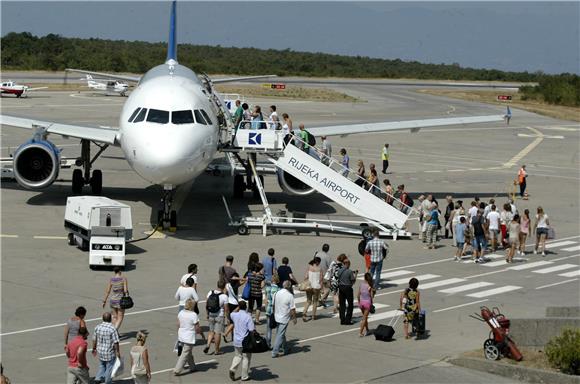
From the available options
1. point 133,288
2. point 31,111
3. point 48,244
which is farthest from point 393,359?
point 31,111

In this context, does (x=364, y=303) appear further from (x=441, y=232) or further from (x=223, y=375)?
(x=441, y=232)

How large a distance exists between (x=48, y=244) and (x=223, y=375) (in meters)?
14.3

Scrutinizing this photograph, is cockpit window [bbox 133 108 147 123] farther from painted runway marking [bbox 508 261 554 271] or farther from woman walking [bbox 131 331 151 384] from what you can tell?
woman walking [bbox 131 331 151 384]

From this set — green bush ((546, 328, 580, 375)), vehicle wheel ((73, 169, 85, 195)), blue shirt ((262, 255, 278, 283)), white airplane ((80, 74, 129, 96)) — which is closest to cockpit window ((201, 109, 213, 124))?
→ vehicle wheel ((73, 169, 85, 195))

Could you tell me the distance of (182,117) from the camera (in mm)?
34125

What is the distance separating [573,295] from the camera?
2892 centimetres

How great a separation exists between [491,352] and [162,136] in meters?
15.3

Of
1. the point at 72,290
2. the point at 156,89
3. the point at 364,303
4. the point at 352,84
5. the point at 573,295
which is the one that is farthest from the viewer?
the point at 352,84

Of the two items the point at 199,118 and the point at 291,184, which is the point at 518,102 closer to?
the point at 291,184

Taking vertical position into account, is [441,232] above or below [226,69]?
below

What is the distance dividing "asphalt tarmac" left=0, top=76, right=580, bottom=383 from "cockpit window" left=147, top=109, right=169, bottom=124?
153 inches

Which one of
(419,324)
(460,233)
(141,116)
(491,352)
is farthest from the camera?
(141,116)

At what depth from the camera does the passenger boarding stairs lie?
36.7m

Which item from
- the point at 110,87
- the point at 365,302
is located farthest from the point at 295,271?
the point at 110,87
